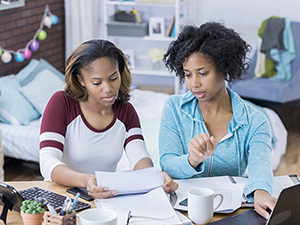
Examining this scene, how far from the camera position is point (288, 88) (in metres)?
4.04

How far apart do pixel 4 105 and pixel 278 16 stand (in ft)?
9.49

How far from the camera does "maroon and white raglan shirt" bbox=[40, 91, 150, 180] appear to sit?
1.62m

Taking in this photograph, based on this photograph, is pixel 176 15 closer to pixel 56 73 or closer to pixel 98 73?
pixel 56 73

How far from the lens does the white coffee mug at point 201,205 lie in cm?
123

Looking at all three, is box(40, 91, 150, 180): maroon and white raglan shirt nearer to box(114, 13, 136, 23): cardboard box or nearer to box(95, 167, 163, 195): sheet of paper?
box(95, 167, 163, 195): sheet of paper

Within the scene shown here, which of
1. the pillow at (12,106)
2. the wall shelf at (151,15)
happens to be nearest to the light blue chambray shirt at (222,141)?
the pillow at (12,106)

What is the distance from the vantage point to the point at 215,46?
1.57 meters

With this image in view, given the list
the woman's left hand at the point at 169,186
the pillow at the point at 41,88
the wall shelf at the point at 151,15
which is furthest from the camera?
the wall shelf at the point at 151,15

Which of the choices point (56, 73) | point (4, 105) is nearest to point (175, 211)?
point (4, 105)

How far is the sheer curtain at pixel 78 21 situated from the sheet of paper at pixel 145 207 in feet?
Result: 10.9

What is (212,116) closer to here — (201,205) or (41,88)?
(201,205)

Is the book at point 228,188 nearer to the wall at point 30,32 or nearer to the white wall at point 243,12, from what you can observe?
the wall at point 30,32

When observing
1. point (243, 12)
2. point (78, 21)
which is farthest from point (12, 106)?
point (243, 12)

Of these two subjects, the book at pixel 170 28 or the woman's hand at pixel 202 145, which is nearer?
the woman's hand at pixel 202 145
